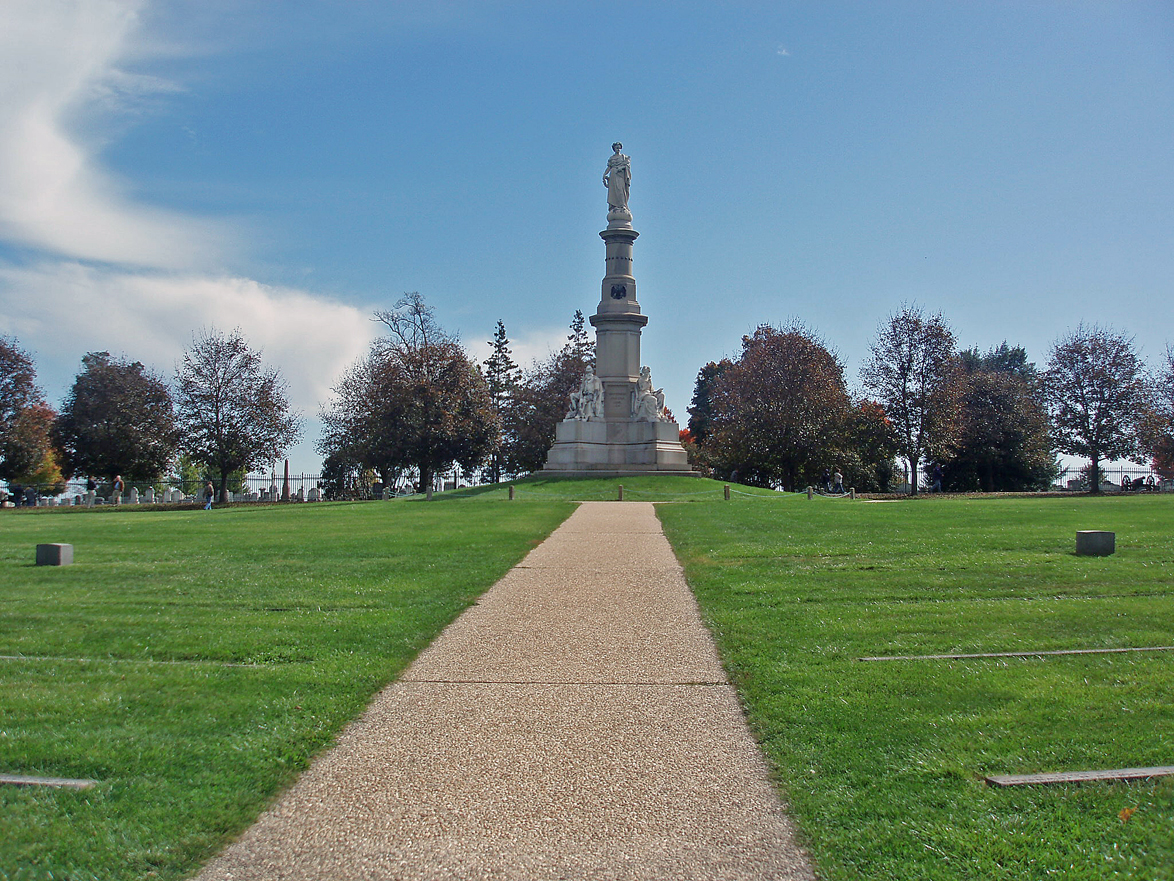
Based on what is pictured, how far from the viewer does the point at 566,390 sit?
6919cm

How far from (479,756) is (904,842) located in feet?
8.16

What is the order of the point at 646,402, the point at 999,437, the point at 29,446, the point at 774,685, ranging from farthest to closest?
1. the point at 999,437
2. the point at 29,446
3. the point at 646,402
4. the point at 774,685

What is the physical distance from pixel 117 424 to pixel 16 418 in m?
6.22

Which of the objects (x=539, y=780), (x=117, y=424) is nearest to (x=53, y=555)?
(x=539, y=780)

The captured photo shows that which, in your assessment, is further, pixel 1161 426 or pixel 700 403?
pixel 700 403

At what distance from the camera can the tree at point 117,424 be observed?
55312 millimetres

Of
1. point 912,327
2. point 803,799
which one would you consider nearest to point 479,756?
point 803,799

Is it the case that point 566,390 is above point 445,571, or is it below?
above

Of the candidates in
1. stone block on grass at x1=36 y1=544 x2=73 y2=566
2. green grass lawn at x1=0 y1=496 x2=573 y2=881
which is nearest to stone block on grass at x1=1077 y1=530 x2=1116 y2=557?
Result: green grass lawn at x1=0 y1=496 x2=573 y2=881

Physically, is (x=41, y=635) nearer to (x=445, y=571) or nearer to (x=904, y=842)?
(x=445, y=571)

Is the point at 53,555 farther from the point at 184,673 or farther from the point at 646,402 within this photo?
the point at 646,402

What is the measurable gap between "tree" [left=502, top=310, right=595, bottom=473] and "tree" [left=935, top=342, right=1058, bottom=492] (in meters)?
25.6

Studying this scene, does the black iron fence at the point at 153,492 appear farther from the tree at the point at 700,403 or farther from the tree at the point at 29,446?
the tree at the point at 700,403

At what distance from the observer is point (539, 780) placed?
17.3 feet
